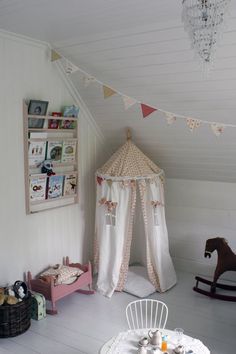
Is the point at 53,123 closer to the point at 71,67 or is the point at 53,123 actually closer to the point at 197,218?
the point at 71,67

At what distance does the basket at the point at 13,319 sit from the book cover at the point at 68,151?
4.60 ft

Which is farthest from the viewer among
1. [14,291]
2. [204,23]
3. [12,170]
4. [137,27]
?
[12,170]

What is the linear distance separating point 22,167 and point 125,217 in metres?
1.10

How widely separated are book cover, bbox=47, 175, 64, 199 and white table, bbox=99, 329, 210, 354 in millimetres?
1710

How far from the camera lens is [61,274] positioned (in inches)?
140

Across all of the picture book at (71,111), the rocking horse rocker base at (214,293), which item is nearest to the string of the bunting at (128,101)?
the picture book at (71,111)

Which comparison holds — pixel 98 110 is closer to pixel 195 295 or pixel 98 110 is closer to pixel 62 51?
pixel 62 51

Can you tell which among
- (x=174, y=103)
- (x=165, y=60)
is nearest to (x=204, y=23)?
(x=165, y=60)

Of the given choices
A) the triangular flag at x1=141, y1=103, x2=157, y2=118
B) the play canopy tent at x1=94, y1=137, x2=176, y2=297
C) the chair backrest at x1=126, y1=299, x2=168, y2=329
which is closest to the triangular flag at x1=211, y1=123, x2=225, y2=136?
the triangular flag at x1=141, y1=103, x2=157, y2=118

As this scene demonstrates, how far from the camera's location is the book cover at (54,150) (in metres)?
3.66

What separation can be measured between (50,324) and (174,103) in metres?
2.10

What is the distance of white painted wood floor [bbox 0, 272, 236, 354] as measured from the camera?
9.48 ft

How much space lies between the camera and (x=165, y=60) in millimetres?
2928

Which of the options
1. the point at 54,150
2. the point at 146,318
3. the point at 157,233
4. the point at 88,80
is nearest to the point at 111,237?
the point at 157,233
